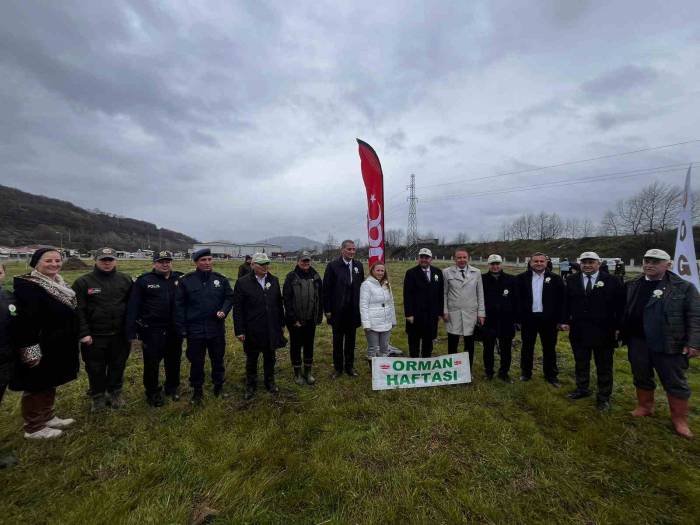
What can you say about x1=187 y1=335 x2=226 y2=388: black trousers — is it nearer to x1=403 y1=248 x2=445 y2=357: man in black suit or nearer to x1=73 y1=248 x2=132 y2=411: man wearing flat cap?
x1=73 y1=248 x2=132 y2=411: man wearing flat cap

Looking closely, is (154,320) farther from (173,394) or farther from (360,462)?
(360,462)

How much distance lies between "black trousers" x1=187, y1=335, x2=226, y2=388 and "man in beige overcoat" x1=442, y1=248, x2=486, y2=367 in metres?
4.07

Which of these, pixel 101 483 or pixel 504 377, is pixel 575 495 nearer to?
pixel 504 377

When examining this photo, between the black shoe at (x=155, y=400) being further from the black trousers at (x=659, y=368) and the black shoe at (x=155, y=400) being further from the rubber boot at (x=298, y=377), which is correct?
the black trousers at (x=659, y=368)

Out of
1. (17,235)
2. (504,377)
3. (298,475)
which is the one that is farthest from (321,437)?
(17,235)

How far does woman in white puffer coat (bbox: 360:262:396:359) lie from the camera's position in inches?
225

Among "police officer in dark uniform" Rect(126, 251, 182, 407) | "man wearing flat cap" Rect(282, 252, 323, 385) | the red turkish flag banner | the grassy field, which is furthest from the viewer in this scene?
the red turkish flag banner

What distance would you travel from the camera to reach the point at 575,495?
308 centimetres

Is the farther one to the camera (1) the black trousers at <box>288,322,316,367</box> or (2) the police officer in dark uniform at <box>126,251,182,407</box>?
(1) the black trousers at <box>288,322,316,367</box>

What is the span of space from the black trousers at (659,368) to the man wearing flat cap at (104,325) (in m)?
7.60

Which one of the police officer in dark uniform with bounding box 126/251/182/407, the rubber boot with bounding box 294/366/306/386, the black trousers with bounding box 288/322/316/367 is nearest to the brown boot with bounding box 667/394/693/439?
the black trousers with bounding box 288/322/316/367

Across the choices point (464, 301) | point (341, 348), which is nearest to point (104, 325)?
point (341, 348)

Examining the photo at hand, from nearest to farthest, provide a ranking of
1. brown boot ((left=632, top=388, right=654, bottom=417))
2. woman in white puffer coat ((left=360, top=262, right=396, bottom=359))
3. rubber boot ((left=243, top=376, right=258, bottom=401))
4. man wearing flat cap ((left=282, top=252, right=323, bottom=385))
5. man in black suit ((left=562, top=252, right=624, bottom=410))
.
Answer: brown boot ((left=632, top=388, right=654, bottom=417)) → man in black suit ((left=562, top=252, right=624, bottom=410)) → rubber boot ((left=243, top=376, right=258, bottom=401)) → man wearing flat cap ((left=282, top=252, right=323, bottom=385)) → woman in white puffer coat ((left=360, top=262, right=396, bottom=359))

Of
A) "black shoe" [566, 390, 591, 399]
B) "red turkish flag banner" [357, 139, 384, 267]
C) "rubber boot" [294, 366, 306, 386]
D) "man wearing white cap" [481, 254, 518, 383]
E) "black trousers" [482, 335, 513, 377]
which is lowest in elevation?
"black shoe" [566, 390, 591, 399]
